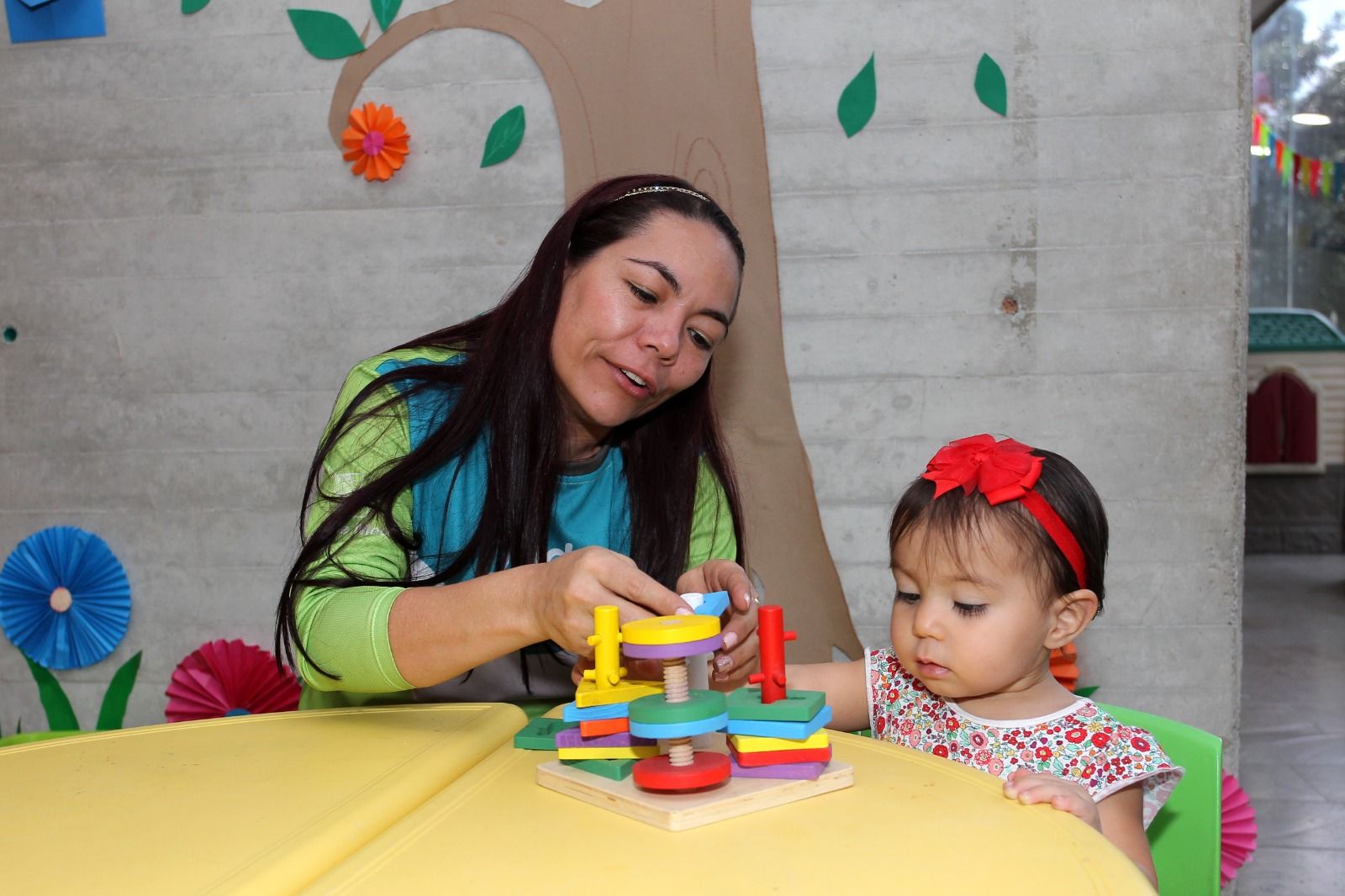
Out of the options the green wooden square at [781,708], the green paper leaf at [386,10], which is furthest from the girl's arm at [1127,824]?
the green paper leaf at [386,10]

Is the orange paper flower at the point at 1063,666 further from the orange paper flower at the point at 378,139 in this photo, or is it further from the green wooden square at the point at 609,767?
the orange paper flower at the point at 378,139

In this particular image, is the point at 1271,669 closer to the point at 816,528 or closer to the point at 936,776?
the point at 816,528

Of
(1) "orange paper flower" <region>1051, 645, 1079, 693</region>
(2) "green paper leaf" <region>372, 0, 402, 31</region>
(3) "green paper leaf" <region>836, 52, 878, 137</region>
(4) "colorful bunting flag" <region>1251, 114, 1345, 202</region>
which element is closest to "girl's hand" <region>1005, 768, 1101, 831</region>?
(1) "orange paper flower" <region>1051, 645, 1079, 693</region>

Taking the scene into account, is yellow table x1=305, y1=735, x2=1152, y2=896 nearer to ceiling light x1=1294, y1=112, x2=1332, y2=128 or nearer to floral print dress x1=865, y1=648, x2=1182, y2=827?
floral print dress x1=865, y1=648, x2=1182, y2=827

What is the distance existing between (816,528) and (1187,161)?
100 centimetres

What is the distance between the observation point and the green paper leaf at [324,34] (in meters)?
2.40

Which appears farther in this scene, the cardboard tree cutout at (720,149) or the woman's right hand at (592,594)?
the cardboard tree cutout at (720,149)

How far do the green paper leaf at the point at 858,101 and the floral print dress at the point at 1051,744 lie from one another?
→ 1208 millimetres

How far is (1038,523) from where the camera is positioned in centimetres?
137

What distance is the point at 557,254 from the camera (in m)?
1.61

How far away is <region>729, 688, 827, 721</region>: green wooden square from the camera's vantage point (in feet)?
3.34

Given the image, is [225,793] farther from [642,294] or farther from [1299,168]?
[1299,168]

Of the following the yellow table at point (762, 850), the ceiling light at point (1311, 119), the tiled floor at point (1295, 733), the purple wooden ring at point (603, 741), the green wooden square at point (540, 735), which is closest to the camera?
the yellow table at point (762, 850)

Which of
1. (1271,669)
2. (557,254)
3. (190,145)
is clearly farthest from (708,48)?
(1271,669)
